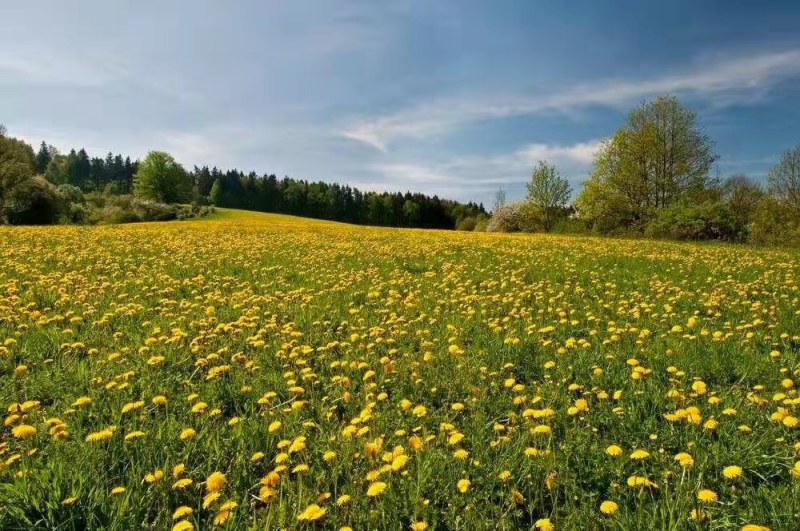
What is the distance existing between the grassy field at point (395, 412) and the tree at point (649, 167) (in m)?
39.4

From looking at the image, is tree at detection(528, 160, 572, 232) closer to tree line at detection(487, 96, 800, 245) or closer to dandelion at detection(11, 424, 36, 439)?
tree line at detection(487, 96, 800, 245)

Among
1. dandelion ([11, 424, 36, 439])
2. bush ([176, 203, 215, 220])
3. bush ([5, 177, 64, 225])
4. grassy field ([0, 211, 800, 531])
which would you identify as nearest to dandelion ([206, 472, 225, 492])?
grassy field ([0, 211, 800, 531])

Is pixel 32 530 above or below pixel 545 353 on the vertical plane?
below

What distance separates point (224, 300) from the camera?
7250mm

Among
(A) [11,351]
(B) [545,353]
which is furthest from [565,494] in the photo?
(A) [11,351]

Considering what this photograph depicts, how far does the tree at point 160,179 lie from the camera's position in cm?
7694

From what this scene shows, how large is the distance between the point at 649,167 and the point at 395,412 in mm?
46963

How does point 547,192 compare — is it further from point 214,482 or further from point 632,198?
point 214,482

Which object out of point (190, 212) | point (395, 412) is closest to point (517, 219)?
point (190, 212)

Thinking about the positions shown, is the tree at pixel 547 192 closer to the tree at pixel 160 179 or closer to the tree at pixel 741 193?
the tree at pixel 741 193

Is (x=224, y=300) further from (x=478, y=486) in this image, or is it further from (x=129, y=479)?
(x=478, y=486)

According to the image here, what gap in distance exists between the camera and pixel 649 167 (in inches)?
1698

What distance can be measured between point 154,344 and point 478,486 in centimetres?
403

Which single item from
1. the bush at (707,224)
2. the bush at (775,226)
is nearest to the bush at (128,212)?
the bush at (707,224)
